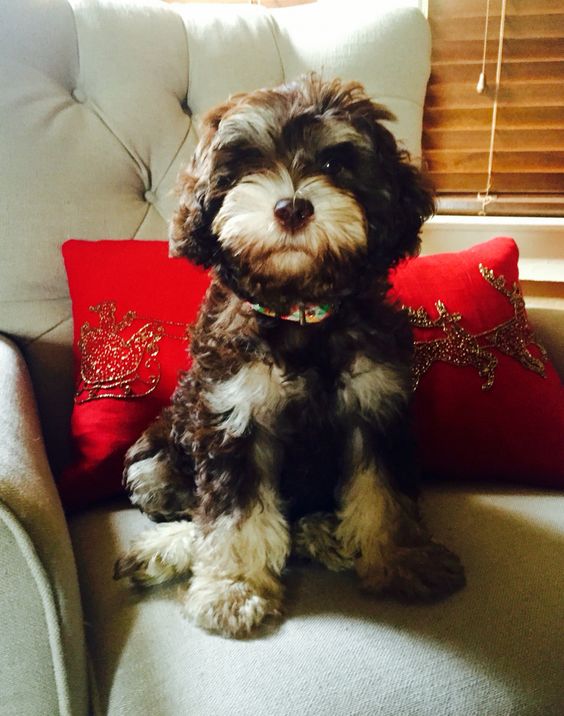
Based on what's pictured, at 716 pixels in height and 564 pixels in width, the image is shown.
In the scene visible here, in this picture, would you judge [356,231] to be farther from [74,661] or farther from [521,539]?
[74,661]

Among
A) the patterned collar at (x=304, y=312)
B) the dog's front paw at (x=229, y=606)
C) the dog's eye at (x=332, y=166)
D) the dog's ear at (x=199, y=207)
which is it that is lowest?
the dog's front paw at (x=229, y=606)

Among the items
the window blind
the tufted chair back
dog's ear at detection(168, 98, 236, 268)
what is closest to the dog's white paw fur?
the tufted chair back

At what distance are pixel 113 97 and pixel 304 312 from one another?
91cm

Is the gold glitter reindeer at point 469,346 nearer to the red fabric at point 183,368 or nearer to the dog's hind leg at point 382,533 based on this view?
the red fabric at point 183,368

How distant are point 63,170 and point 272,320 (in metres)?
0.78

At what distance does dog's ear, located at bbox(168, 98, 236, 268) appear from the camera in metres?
1.16

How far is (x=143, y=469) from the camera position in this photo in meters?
1.38

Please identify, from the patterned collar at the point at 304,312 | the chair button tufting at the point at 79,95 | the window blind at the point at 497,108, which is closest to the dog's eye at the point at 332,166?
the patterned collar at the point at 304,312

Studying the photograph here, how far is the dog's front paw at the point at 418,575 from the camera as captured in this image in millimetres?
1133

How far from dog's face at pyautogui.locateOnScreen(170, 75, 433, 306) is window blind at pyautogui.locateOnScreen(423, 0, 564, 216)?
3.50 ft

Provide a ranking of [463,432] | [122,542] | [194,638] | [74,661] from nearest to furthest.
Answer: [74,661] → [194,638] → [122,542] → [463,432]

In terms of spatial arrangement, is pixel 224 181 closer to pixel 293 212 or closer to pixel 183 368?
pixel 293 212

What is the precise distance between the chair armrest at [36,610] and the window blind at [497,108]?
1.67 m

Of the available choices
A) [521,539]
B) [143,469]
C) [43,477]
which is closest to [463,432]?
[521,539]
